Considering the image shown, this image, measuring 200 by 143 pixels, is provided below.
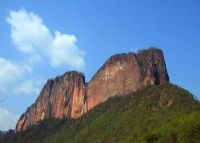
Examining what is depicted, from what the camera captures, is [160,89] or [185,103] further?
[160,89]

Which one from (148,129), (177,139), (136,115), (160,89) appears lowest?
(177,139)

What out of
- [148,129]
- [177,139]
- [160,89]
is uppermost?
[160,89]

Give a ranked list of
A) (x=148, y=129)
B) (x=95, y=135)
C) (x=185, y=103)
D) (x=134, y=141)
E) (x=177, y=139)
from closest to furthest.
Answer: (x=177, y=139) → (x=134, y=141) → (x=148, y=129) → (x=185, y=103) → (x=95, y=135)

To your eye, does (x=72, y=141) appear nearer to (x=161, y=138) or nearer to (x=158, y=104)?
(x=158, y=104)

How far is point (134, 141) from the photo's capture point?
149875 mm

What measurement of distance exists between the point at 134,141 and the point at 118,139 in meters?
21.8

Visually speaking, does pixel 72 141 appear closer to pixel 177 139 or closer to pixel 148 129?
pixel 148 129

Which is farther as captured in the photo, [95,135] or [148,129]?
[95,135]

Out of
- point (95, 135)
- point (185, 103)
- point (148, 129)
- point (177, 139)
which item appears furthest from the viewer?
point (95, 135)

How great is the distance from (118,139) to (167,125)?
83.6 ft

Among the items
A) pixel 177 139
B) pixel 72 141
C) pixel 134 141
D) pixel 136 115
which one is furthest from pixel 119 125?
pixel 177 139

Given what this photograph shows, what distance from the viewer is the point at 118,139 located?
171250mm

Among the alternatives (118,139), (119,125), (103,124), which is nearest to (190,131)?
(118,139)

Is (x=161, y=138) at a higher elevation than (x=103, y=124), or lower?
lower
